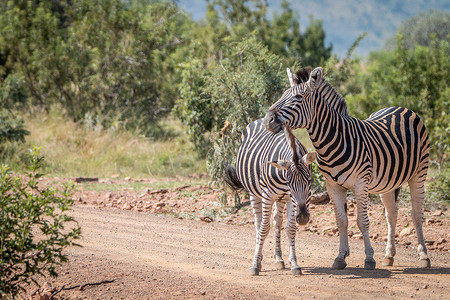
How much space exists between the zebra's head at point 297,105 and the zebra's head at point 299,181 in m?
0.42

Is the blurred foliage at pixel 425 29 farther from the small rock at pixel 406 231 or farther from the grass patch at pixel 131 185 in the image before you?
the small rock at pixel 406 231

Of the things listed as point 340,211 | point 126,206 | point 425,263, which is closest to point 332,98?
point 340,211

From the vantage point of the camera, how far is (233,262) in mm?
7191

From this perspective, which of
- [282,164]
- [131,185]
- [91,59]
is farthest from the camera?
[91,59]

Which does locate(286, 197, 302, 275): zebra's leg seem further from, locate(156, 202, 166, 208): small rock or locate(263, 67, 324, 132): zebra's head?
locate(156, 202, 166, 208): small rock

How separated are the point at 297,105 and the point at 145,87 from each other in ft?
47.5

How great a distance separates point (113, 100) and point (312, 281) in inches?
563

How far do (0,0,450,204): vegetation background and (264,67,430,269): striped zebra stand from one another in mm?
3849

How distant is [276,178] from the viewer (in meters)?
6.50

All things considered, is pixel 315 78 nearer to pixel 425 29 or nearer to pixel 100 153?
pixel 100 153

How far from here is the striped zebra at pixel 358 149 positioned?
6.40 m

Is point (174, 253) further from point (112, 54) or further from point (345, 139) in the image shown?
point (112, 54)

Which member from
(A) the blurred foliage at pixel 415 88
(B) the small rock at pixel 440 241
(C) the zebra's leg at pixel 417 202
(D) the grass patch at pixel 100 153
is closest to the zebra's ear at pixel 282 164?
(C) the zebra's leg at pixel 417 202

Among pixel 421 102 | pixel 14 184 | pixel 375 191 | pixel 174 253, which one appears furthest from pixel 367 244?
pixel 421 102
